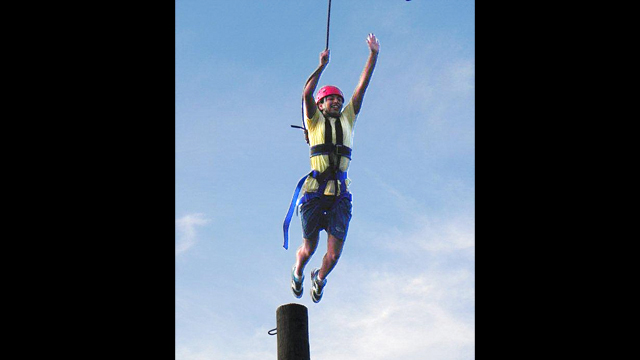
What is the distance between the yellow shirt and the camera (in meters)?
8.70

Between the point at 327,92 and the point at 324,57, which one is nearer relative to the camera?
the point at 324,57

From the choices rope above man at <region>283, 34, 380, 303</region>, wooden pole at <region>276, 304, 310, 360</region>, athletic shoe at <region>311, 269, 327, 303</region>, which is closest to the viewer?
wooden pole at <region>276, 304, 310, 360</region>

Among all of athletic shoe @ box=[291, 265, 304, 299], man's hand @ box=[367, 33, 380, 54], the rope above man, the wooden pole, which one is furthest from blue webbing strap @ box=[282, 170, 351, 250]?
the wooden pole

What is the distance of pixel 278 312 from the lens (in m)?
6.18

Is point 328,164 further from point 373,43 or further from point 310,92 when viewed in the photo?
point 373,43

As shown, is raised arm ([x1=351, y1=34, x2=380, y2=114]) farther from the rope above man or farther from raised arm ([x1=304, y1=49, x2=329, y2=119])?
raised arm ([x1=304, y1=49, x2=329, y2=119])

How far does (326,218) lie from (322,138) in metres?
0.82

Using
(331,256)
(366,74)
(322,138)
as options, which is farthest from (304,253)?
(366,74)

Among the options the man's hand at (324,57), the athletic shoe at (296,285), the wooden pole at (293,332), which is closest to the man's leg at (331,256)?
the athletic shoe at (296,285)

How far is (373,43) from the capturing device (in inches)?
359

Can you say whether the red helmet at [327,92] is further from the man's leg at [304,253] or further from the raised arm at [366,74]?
the man's leg at [304,253]
